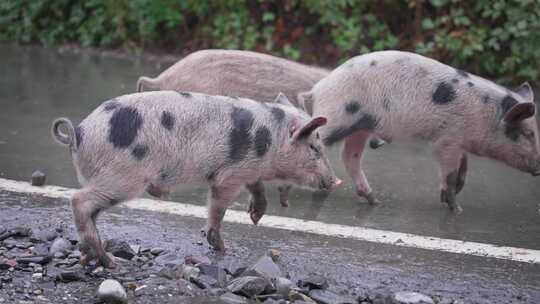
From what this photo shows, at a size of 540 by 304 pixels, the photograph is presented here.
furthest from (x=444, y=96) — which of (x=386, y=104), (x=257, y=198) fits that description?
(x=257, y=198)

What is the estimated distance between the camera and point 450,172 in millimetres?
5945

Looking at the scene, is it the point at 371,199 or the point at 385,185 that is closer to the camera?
the point at 371,199

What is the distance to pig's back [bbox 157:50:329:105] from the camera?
6.30 meters

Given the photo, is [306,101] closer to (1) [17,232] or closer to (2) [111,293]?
(1) [17,232]

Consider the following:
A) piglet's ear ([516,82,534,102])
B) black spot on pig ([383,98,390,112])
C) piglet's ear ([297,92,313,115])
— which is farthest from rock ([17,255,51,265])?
piglet's ear ([516,82,534,102])

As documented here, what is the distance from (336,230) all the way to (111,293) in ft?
5.64

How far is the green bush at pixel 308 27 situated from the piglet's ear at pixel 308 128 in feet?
16.2

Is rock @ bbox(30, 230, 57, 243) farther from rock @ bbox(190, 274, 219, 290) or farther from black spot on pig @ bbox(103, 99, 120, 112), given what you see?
rock @ bbox(190, 274, 219, 290)

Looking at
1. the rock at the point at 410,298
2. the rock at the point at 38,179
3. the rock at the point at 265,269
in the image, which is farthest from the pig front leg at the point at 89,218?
the rock at the point at 38,179

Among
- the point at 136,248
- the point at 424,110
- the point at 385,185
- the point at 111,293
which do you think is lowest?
the point at 385,185

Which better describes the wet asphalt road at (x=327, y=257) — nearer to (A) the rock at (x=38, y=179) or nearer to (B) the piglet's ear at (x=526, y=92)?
(A) the rock at (x=38, y=179)

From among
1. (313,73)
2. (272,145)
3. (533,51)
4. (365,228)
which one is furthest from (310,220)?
(533,51)

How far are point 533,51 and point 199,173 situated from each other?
5571mm

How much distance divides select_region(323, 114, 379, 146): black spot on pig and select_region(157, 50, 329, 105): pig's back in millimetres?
556
